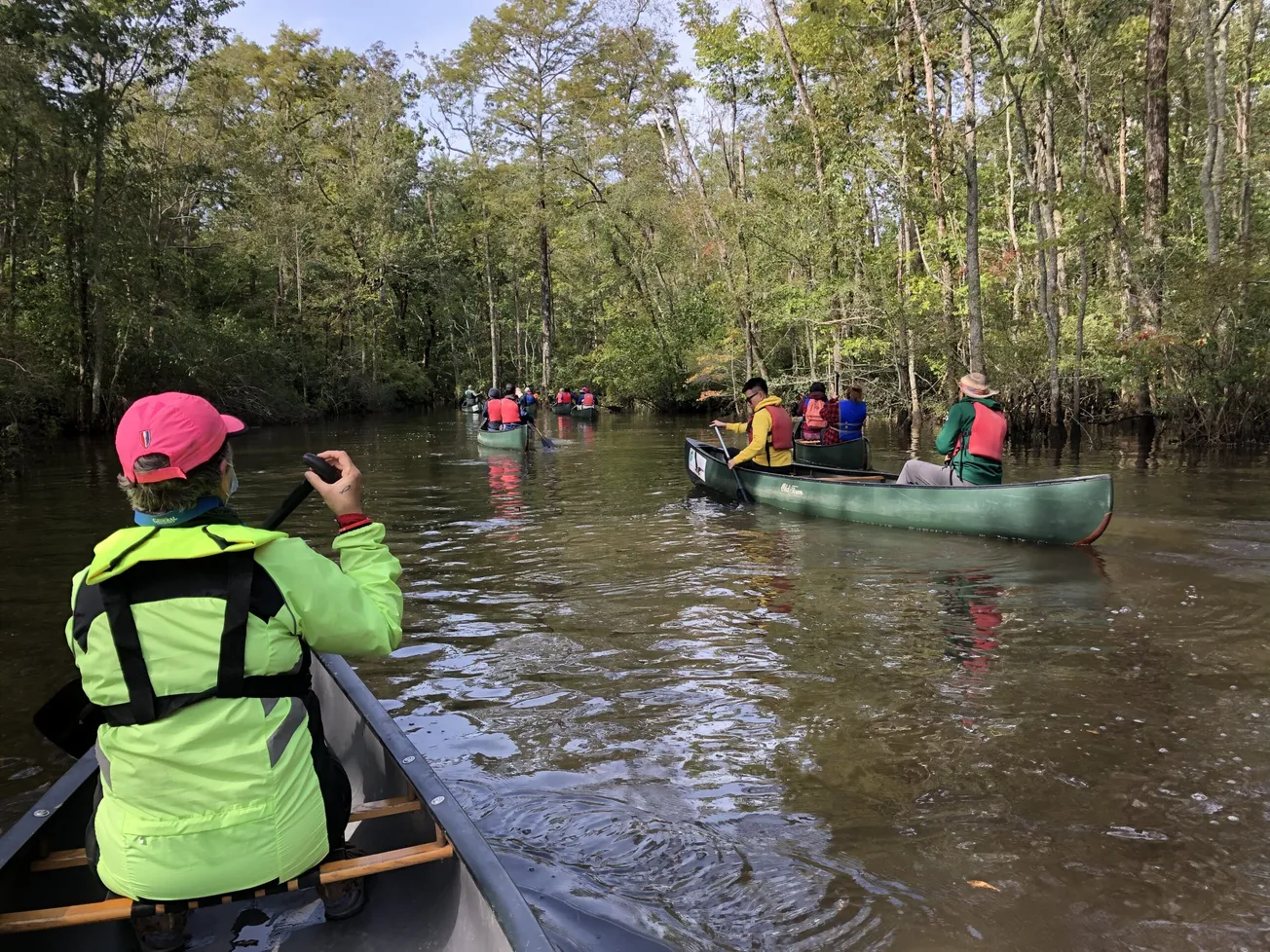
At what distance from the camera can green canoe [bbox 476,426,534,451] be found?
60.2 feet

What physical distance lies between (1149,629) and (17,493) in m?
13.8

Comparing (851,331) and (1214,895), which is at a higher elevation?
(851,331)

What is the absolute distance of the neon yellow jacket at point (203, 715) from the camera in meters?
1.88

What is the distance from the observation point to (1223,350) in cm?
1470

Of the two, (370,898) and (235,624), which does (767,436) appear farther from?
(235,624)

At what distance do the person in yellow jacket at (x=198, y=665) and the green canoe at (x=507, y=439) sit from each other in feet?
53.5

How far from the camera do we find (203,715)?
1935 mm

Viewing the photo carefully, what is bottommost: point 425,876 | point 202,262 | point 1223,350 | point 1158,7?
point 425,876

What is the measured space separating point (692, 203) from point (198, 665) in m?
27.8

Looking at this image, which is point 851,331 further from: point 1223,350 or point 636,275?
point 636,275

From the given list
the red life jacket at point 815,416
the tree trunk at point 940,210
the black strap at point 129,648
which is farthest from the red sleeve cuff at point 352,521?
the tree trunk at point 940,210

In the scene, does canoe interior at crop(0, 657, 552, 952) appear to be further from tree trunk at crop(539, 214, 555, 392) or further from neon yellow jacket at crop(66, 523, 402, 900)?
tree trunk at crop(539, 214, 555, 392)

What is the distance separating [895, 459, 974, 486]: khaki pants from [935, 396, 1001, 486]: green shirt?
0.36 ft

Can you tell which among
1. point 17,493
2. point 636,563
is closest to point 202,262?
point 17,493
